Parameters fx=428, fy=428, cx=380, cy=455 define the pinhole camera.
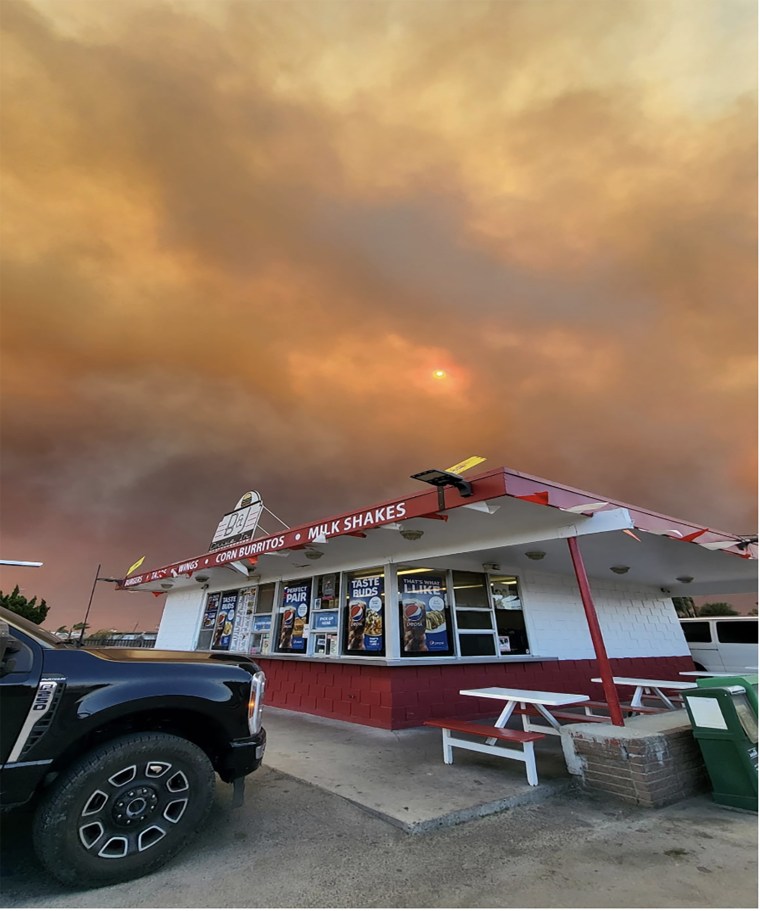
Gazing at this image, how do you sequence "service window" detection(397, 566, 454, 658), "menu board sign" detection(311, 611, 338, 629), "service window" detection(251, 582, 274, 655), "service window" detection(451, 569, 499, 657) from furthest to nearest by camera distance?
1. "service window" detection(251, 582, 274, 655)
2. "menu board sign" detection(311, 611, 338, 629)
3. "service window" detection(451, 569, 499, 657)
4. "service window" detection(397, 566, 454, 658)

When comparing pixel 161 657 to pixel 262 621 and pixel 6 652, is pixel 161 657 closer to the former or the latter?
pixel 6 652

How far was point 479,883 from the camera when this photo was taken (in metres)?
2.72

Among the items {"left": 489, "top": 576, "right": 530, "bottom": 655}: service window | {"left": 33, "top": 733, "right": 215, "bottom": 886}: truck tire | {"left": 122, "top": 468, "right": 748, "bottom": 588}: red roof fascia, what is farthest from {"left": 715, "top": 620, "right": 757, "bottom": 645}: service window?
{"left": 33, "top": 733, "right": 215, "bottom": 886}: truck tire

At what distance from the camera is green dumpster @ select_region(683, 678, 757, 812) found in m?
3.96

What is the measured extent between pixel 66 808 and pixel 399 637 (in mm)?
5773

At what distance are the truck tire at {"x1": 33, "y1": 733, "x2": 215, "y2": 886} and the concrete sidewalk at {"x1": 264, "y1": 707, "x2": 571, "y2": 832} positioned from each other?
1721mm

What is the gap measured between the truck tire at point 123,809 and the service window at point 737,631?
14.6 meters

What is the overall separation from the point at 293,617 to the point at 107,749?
732 cm

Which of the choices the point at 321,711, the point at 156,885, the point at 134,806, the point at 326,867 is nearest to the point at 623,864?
the point at 326,867

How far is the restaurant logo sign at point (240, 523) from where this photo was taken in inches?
438

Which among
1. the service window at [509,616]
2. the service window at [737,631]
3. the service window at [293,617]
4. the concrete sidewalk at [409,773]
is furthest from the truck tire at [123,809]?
the service window at [737,631]

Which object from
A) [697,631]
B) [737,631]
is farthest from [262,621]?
[737,631]

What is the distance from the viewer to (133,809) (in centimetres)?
274

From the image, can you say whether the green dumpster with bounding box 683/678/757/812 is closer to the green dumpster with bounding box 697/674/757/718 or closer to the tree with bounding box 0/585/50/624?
the green dumpster with bounding box 697/674/757/718
